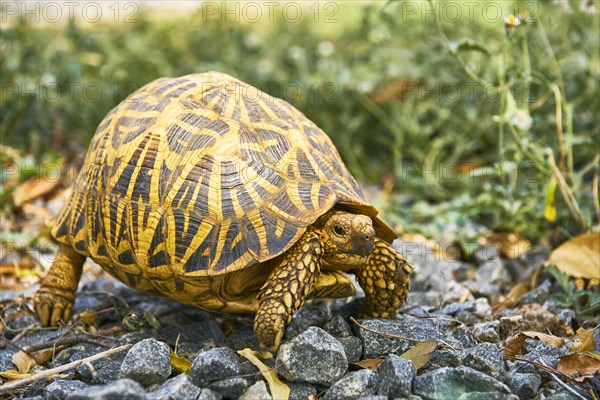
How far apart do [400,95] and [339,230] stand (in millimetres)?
3826

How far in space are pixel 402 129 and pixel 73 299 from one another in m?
3.50

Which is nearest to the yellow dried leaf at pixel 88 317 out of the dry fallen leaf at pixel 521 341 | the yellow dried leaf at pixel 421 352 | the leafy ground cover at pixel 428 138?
the leafy ground cover at pixel 428 138

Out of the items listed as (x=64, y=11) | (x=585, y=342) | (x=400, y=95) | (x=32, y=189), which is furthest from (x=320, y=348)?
(x=64, y=11)

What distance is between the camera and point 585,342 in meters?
3.11

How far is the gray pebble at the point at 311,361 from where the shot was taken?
2703 millimetres

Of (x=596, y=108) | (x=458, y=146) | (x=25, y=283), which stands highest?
(x=596, y=108)

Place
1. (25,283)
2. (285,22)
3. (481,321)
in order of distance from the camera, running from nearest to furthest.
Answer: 1. (481,321)
2. (25,283)
3. (285,22)

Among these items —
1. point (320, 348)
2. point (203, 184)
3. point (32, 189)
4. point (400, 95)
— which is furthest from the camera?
point (400, 95)

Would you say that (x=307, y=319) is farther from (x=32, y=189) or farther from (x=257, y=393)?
(x=32, y=189)

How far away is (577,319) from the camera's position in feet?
11.5

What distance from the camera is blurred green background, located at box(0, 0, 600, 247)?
4.89 metres

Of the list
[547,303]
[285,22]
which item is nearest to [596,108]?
[547,303]

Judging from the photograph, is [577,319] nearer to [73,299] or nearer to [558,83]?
[558,83]

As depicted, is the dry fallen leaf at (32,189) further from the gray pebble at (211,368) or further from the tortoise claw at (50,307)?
the gray pebble at (211,368)
